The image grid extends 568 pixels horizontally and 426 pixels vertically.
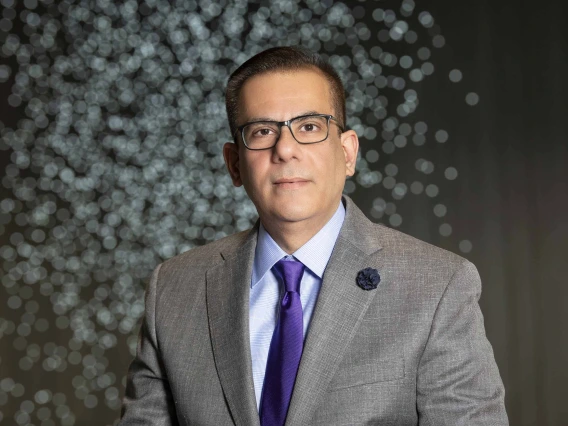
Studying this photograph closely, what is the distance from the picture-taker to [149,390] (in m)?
1.56

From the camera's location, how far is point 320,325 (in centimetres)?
140

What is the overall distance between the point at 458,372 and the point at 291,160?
18.1 inches

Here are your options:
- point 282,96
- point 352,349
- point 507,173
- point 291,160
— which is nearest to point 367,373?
point 352,349

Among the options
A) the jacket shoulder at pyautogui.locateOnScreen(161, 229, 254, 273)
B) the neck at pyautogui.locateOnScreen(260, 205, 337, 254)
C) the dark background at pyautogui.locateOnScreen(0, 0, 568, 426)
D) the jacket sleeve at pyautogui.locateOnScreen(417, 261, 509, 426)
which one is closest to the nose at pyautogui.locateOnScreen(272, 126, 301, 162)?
the neck at pyautogui.locateOnScreen(260, 205, 337, 254)

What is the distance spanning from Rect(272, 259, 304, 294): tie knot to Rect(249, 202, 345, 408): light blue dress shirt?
1 centimetres

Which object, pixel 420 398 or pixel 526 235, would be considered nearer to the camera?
pixel 420 398

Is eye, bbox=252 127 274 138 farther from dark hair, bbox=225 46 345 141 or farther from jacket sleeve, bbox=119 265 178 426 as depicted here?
jacket sleeve, bbox=119 265 178 426

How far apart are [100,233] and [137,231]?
0.51ft

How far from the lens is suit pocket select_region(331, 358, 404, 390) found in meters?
1.35

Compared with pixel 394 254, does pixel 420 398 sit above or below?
below

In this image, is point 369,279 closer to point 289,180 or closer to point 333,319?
point 333,319

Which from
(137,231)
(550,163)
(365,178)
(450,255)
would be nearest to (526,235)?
(550,163)

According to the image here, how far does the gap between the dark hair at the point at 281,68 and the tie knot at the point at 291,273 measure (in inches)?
10.8

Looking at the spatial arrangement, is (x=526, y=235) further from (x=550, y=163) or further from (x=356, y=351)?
(x=356, y=351)
